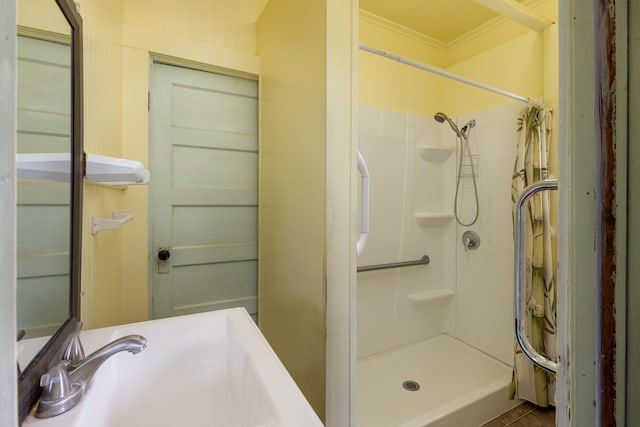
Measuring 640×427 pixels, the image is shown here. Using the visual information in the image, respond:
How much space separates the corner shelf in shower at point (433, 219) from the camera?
2.15 m

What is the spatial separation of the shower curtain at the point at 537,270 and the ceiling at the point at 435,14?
2.87 feet

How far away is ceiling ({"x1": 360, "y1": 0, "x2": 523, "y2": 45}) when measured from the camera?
1.87 m

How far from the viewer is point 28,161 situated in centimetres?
44

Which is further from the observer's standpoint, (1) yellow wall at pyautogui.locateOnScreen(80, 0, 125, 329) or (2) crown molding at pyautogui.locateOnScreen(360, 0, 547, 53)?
(2) crown molding at pyautogui.locateOnScreen(360, 0, 547, 53)

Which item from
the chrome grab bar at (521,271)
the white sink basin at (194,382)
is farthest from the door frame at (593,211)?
the white sink basin at (194,382)

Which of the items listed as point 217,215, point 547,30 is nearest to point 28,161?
point 217,215

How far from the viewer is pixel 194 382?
0.74 metres

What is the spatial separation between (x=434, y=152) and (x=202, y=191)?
5.80 feet

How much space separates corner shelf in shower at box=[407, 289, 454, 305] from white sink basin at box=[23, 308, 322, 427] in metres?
1.65

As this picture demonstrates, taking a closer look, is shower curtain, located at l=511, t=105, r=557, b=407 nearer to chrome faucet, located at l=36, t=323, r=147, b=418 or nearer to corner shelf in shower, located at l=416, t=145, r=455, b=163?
corner shelf in shower, located at l=416, t=145, r=455, b=163

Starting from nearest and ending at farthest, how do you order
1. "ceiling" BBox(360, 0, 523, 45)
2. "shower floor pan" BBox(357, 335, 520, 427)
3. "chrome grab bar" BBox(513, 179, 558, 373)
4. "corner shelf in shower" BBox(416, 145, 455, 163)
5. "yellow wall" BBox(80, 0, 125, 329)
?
"chrome grab bar" BBox(513, 179, 558, 373)
"yellow wall" BBox(80, 0, 125, 329)
"shower floor pan" BBox(357, 335, 520, 427)
"ceiling" BBox(360, 0, 523, 45)
"corner shelf in shower" BBox(416, 145, 455, 163)

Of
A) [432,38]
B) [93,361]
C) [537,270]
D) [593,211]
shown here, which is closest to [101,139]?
[93,361]

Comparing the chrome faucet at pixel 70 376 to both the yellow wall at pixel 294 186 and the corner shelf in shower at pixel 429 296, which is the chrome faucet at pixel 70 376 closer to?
the yellow wall at pixel 294 186

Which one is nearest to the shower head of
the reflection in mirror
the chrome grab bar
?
the chrome grab bar
